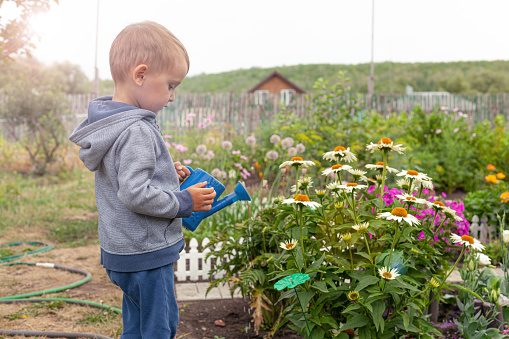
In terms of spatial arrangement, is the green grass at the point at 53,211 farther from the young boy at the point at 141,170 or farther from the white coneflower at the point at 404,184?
Result: the white coneflower at the point at 404,184

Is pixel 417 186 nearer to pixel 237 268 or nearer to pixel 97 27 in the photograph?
pixel 237 268

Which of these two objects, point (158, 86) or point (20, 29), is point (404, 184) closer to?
point (158, 86)

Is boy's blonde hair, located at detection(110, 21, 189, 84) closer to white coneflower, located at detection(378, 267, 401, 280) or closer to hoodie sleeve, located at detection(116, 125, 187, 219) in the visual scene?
hoodie sleeve, located at detection(116, 125, 187, 219)

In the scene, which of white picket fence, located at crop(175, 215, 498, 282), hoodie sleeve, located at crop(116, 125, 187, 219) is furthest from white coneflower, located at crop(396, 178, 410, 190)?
white picket fence, located at crop(175, 215, 498, 282)

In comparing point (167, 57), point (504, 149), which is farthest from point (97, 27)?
point (167, 57)

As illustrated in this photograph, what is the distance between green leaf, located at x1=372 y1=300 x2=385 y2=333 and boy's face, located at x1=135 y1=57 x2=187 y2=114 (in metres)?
1.06

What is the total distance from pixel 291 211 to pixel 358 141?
3981 millimetres

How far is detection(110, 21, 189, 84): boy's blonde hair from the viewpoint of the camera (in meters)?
1.44

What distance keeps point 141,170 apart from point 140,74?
326 mm

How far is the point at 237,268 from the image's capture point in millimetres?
2469

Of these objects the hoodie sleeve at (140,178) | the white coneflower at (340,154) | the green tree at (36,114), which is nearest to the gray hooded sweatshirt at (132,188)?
the hoodie sleeve at (140,178)

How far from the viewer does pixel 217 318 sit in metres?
2.65

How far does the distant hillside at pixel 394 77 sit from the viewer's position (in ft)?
146

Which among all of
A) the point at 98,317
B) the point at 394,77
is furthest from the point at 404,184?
the point at 394,77
